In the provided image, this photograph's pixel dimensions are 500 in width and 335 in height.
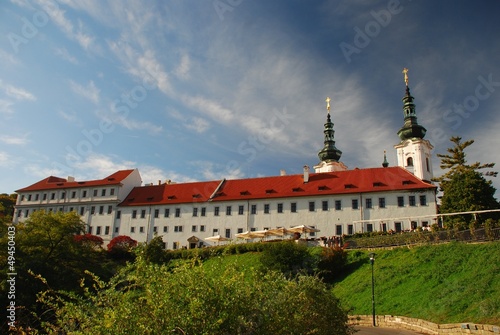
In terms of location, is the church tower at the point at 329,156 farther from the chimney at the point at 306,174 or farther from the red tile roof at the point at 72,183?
the red tile roof at the point at 72,183

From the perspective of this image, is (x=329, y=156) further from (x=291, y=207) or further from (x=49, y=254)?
(x=49, y=254)

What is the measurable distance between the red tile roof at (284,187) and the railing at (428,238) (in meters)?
13.3

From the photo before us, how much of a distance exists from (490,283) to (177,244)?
39659 mm

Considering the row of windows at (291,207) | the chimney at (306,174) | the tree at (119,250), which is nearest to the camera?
the row of windows at (291,207)

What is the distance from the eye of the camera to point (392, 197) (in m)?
46.7

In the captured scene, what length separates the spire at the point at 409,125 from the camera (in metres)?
56.0

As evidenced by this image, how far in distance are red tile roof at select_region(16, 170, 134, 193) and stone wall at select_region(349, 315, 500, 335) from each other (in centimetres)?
4740

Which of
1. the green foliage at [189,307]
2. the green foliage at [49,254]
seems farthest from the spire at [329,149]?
the green foliage at [189,307]

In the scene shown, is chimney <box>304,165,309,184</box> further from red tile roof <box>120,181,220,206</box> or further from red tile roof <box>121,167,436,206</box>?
red tile roof <box>120,181,220,206</box>

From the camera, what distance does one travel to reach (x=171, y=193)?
195 feet

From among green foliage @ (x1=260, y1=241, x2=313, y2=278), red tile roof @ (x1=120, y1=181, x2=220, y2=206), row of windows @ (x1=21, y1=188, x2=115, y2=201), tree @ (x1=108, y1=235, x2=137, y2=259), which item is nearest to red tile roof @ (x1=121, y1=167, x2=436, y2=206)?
red tile roof @ (x1=120, y1=181, x2=220, y2=206)

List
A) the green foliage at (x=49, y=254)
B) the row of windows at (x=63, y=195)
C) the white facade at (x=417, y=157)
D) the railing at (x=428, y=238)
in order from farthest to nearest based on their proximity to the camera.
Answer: the row of windows at (x=63, y=195) < the white facade at (x=417, y=157) < the railing at (x=428, y=238) < the green foliage at (x=49, y=254)

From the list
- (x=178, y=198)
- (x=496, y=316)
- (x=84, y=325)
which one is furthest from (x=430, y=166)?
(x=84, y=325)

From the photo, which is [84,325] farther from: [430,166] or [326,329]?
[430,166]
